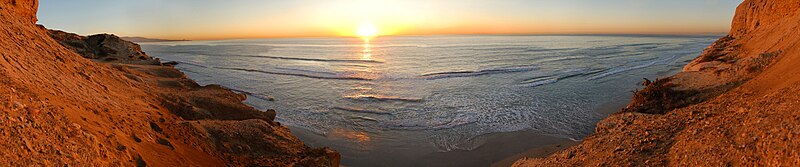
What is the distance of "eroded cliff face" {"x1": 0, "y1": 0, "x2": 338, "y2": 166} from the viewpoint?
12.8 ft

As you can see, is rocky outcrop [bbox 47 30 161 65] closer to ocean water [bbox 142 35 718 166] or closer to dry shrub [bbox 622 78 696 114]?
ocean water [bbox 142 35 718 166]

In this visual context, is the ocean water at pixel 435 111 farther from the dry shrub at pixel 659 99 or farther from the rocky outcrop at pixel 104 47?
the rocky outcrop at pixel 104 47

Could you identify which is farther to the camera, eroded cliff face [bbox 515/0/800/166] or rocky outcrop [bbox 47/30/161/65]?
rocky outcrop [bbox 47/30/161/65]

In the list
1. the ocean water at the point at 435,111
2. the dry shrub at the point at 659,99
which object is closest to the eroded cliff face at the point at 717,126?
the dry shrub at the point at 659,99

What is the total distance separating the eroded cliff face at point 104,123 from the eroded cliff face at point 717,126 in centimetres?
472

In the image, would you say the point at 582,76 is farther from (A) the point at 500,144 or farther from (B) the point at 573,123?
(A) the point at 500,144

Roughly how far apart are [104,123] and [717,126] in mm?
8208

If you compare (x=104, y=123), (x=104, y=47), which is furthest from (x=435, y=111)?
(x=104, y=47)

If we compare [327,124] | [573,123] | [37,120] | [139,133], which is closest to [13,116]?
[37,120]

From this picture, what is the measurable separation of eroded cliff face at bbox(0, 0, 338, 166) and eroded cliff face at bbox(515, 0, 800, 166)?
15.5 ft

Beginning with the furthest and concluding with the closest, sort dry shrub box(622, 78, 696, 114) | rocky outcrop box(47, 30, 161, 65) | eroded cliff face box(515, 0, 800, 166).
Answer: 1. rocky outcrop box(47, 30, 161, 65)
2. dry shrub box(622, 78, 696, 114)
3. eroded cliff face box(515, 0, 800, 166)

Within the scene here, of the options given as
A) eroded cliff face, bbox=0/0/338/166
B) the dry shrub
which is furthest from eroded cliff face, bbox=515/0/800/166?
eroded cliff face, bbox=0/0/338/166

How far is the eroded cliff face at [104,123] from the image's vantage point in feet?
12.8

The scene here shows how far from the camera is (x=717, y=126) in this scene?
203 inches
